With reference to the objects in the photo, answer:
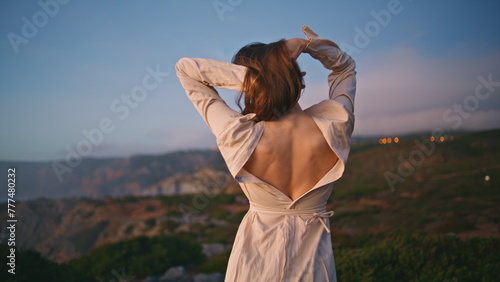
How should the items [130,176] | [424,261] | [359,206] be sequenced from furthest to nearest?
[130,176] < [359,206] < [424,261]

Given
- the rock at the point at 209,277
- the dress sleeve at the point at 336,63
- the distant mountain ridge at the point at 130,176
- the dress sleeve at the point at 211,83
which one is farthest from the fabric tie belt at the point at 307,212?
the distant mountain ridge at the point at 130,176

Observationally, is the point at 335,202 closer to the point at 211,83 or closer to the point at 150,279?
the point at 150,279

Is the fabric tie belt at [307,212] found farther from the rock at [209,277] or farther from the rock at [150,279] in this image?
the rock at [150,279]

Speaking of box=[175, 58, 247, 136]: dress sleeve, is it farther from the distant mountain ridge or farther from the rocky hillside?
the distant mountain ridge

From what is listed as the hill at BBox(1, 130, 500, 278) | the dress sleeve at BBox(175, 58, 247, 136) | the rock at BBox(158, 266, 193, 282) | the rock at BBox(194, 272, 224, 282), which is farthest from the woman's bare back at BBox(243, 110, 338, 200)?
the rock at BBox(158, 266, 193, 282)

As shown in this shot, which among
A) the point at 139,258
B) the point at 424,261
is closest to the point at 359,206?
the point at 424,261

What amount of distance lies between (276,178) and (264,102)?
11.7 inches

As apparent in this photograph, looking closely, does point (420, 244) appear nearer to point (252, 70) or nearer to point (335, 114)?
point (335, 114)

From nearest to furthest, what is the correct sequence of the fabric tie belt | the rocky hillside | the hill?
the fabric tie belt
the hill
the rocky hillside

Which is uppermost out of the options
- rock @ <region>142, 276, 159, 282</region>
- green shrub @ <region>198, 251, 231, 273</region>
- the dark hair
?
the dark hair

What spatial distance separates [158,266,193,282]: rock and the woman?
10.5 feet

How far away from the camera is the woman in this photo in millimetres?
1394

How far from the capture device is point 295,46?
146cm

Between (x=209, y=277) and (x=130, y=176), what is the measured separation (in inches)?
215
